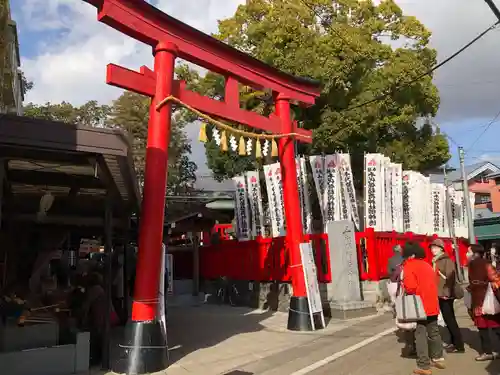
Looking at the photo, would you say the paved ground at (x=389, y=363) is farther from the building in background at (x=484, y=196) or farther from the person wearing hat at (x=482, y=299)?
the building in background at (x=484, y=196)

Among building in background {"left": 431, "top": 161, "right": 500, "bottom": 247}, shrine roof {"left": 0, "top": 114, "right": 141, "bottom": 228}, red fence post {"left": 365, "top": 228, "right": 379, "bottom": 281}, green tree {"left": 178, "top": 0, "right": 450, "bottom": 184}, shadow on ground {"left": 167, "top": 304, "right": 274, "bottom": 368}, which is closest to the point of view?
shrine roof {"left": 0, "top": 114, "right": 141, "bottom": 228}

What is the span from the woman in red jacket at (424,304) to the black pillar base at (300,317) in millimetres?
4010

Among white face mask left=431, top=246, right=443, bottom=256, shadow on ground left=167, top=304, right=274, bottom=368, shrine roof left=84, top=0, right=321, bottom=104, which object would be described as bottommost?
shadow on ground left=167, top=304, right=274, bottom=368

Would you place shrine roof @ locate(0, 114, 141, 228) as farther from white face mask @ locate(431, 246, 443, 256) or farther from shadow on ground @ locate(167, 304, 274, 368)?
white face mask @ locate(431, 246, 443, 256)

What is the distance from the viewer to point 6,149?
5.94 meters

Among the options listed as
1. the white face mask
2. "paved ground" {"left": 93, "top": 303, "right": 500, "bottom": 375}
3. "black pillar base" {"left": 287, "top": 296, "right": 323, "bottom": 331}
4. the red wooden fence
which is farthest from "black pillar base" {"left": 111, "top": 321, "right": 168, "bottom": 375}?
the red wooden fence

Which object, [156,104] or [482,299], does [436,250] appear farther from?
[156,104]

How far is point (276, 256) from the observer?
1516 cm

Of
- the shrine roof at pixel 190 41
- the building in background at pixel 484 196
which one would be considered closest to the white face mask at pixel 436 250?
the shrine roof at pixel 190 41

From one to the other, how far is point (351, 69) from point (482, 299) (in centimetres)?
1195

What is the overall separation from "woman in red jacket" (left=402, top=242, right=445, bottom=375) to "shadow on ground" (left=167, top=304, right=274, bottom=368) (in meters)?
2.59

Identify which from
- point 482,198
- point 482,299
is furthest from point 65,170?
point 482,198

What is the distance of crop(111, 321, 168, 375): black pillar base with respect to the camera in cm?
701

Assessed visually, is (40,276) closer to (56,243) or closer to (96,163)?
(56,243)
